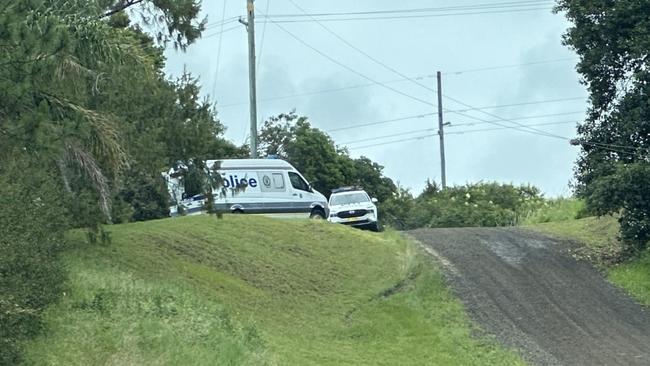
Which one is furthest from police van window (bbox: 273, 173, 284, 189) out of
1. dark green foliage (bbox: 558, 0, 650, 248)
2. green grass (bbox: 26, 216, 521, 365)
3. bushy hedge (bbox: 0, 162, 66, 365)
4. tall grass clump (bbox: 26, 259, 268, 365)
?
bushy hedge (bbox: 0, 162, 66, 365)

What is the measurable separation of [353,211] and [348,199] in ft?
3.25

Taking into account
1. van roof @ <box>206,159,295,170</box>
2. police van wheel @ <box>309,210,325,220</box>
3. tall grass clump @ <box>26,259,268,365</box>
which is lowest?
tall grass clump @ <box>26,259,268,365</box>

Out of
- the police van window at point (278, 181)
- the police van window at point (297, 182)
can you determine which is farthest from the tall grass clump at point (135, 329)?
the police van window at point (297, 182)

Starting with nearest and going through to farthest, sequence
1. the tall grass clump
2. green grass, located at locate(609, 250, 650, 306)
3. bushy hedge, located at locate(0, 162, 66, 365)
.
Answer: bushy hedge, located at locate(0, 162, 66, 365) < the tall grass clump < green grass, located at locate(609, 250, 650, 306)

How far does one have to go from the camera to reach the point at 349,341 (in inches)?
766

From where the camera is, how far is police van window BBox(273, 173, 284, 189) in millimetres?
35969

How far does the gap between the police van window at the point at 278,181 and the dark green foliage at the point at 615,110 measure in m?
12.2

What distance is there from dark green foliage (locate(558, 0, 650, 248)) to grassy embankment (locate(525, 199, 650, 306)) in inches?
30.0

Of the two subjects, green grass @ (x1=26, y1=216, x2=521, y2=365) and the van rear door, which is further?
the van rear door

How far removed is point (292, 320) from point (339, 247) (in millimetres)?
7648

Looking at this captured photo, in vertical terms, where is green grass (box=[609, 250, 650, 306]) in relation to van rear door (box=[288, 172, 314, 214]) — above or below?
below

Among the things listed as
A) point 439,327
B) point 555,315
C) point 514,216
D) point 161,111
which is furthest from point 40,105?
point 514,216

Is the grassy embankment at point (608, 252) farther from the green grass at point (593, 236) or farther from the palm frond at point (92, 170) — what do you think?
the palm frond at point (92, 170)

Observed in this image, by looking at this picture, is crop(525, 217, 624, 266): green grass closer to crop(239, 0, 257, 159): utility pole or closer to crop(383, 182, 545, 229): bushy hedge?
crop(383, 182, 545, 229): bushy hedge
